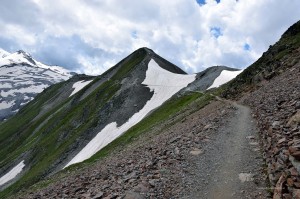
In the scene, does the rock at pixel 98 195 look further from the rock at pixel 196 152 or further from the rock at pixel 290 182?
the rock at pixel 290 182

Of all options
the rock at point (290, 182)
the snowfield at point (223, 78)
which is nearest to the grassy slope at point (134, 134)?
the snowfield at point (223, 78)

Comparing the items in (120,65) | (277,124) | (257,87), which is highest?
(120,65)

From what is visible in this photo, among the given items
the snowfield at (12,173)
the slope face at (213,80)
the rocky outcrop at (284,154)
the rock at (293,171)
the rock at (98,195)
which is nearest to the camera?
the rock at (293,171)

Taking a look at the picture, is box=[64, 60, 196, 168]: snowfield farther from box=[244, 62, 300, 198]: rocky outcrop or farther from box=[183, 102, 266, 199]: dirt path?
box=[244, 62, 300, 198]: rocky outcrop

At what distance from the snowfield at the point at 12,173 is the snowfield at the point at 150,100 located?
32.3 metres

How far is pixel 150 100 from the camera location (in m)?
112

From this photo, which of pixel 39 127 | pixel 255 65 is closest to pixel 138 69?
pixel 39 127

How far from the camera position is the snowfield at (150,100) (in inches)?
3393

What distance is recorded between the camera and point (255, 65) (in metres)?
72.2

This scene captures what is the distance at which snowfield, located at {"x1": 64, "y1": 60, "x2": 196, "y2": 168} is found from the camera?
283 ft

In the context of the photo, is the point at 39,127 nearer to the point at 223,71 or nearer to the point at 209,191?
the point at 223,71

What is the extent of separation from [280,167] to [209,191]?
4.09m

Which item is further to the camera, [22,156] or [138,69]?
[138,69]

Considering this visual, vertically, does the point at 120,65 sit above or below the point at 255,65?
above
